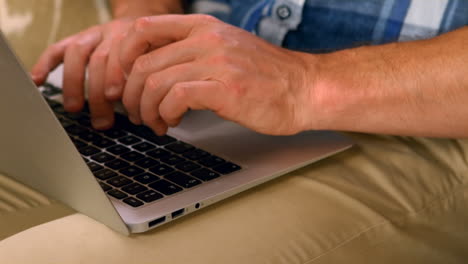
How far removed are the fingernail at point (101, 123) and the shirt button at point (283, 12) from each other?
1.12ft

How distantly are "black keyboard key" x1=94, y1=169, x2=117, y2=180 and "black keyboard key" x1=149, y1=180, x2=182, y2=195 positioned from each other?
0.05m

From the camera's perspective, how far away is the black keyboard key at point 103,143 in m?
0.79

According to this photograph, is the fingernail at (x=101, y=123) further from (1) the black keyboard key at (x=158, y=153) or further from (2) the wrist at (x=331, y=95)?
(2) the wrist at (x=331, y=95)

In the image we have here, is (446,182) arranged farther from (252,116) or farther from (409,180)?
(252,116)

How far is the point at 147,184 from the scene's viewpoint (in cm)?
68

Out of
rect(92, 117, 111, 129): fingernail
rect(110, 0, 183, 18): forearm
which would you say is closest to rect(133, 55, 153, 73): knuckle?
rect(92, 117, 111, 129): fingernail

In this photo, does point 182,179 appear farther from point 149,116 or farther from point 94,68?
point 94,68

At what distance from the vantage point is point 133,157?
753 millimetres

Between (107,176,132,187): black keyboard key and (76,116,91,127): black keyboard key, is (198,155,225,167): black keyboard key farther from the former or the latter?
(76,116,91,127): black keyboard key

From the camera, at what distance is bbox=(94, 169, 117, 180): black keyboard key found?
0.70m

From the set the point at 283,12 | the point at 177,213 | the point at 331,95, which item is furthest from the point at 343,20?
the point at 177,213

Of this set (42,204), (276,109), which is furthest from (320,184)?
(42,204)

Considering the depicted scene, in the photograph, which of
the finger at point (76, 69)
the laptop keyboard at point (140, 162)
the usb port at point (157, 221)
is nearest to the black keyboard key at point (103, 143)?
the laptop keyboard at point (140, 162)

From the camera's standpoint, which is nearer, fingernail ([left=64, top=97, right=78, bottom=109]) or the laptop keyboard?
the laptop keyboard
